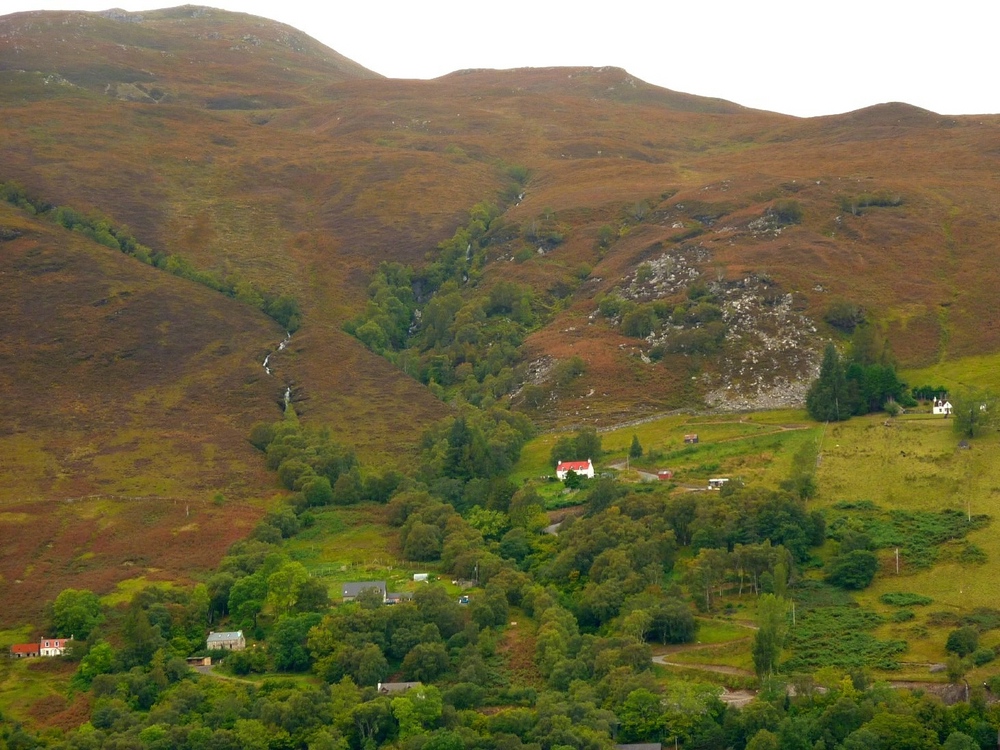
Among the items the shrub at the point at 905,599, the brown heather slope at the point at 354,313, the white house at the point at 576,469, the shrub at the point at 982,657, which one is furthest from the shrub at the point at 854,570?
the brown heather slope at the point at 354,313

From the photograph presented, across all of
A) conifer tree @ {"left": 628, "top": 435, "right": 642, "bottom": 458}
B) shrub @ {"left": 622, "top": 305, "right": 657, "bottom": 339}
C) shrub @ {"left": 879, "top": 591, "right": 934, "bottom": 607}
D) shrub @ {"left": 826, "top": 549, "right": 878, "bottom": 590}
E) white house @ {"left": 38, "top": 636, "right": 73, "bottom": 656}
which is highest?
shrub @ {"left": 622, "top": 305, "right": 657, "bottom": 339}

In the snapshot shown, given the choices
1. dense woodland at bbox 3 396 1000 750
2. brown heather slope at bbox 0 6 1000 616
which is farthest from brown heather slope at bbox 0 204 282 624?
dense woodland at bbox 3 396 1000 750

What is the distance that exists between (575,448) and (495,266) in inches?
2641

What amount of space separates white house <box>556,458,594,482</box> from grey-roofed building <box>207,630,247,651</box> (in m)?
36.9

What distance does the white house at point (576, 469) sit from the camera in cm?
12144

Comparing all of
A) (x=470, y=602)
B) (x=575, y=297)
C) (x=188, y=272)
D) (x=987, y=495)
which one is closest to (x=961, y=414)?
(x=987, y=495)

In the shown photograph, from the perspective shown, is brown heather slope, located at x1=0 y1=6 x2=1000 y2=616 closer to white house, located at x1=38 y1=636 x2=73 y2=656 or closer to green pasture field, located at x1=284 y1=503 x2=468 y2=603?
green pasture field, located at x1=284 y1=503 x2=468 y2=603

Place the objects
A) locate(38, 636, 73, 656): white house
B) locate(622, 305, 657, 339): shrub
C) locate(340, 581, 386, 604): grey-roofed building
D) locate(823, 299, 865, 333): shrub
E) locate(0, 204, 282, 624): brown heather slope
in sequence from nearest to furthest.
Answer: locate(38, 636, 73, 656): white house, locate(340, 581, 386, 604): grey-roofed building, locate(0, 204, 282, 624): brown heather slope, locate(823, 299, 865, 333): shrub, locate(622, 305, 657, 339): shrub

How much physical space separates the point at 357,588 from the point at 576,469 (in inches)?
1143

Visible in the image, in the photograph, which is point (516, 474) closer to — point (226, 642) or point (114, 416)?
point (226, 642)

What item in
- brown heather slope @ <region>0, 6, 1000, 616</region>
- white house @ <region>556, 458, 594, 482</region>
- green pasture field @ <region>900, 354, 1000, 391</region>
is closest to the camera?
white house @ <region>556, 458, 594, 482</region>

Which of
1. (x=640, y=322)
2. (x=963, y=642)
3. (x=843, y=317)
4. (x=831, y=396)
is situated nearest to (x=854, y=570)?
(x=963, y=642)

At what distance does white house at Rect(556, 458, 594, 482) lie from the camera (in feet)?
398

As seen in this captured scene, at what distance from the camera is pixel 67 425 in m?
140
